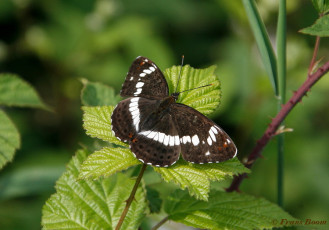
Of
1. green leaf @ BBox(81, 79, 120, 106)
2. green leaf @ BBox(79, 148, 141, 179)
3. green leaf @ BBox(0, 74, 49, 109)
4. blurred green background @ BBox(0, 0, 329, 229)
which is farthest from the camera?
blurred green background @ BBox(0, 0, 329, 229)

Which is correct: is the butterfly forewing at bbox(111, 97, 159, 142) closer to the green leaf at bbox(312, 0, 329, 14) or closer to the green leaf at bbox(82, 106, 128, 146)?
the green leaf at bbox(82, 106, 128, 146)

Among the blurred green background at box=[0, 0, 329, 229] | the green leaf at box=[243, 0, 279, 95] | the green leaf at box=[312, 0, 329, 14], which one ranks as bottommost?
the blurred green background at box=[0, 0, 329, 229]

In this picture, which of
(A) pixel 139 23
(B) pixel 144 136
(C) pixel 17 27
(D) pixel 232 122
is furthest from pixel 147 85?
(C) pixel 17 27

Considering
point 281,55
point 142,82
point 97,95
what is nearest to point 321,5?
point 281,55

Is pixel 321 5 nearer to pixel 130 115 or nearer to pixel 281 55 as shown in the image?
pixel 281 55

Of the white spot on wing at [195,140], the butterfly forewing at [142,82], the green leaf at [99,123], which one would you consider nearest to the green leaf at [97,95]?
the butterfly forewing at [142,82]

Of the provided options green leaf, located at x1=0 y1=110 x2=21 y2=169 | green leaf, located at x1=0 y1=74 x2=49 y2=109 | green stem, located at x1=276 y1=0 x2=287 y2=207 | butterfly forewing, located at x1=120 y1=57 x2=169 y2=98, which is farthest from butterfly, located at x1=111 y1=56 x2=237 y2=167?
green leaf, located at x1=0 y1=74 x2=49 y2=109
